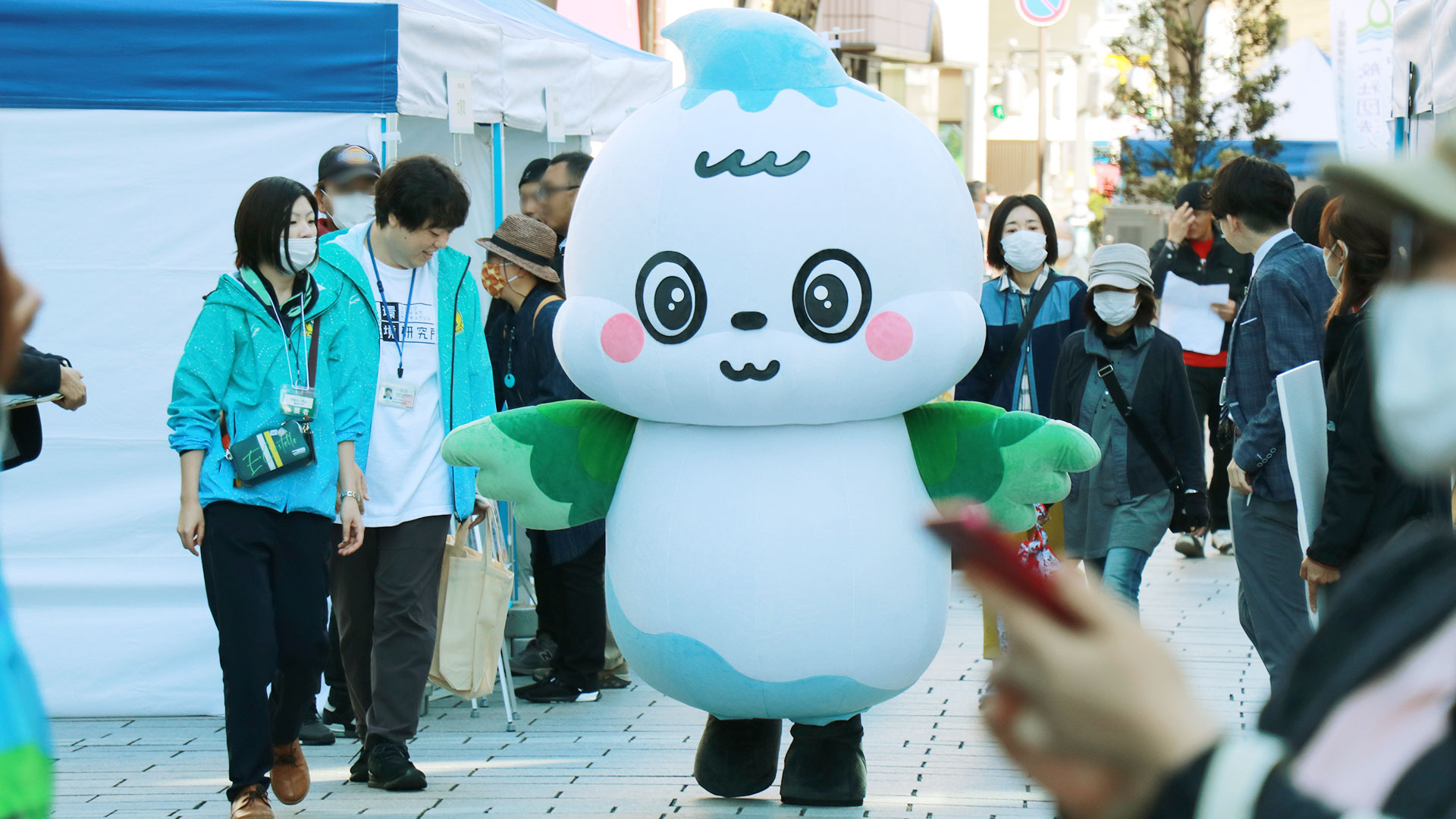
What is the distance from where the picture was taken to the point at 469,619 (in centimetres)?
558

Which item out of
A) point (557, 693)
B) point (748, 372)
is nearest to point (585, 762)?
point (557, 693)

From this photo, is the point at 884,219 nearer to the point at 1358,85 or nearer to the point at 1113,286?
the point at 1113,286

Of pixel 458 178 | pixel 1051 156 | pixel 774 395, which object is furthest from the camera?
pixel 1051 156

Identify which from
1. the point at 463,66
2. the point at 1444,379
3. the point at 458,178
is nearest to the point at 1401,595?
the point at 1444,379

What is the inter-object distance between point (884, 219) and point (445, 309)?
1959mm

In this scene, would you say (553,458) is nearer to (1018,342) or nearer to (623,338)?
(623,338)

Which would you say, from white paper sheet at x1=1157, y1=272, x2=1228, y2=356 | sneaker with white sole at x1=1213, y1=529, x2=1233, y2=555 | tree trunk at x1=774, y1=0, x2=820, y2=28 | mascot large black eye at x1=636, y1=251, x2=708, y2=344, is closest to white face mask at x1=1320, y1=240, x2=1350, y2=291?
mascot large black eye at x1=636, y1=251, x2=708, y2=344

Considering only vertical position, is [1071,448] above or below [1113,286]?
below

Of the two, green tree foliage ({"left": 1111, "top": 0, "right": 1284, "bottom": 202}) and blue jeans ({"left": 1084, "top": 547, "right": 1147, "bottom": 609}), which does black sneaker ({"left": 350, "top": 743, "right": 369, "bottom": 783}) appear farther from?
green tree foliage ({"left": 1111, "top": 0, "right": 1284, "bottom": 202})

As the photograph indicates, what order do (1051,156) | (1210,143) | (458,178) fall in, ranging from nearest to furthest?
(458,178) < (1210,143) < (1051,156)

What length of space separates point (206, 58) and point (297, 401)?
172 cm

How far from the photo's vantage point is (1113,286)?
18.5 ft

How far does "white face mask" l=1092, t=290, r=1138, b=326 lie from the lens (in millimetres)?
5664

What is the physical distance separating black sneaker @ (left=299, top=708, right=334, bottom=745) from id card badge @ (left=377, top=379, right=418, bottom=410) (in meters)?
1.29
